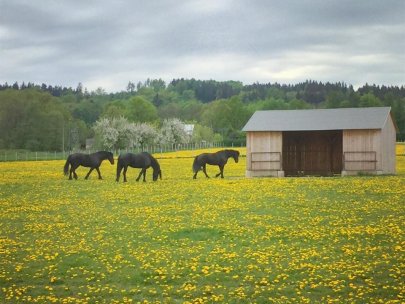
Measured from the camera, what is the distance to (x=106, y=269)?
33.0 ft

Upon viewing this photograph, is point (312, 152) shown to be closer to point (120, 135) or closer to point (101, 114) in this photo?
point (120, 135)

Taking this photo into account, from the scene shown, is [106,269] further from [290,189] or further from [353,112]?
[353,112]

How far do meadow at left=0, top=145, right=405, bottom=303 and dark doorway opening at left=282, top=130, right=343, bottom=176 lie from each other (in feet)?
51.4

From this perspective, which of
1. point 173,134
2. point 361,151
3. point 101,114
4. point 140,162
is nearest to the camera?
point 140,162

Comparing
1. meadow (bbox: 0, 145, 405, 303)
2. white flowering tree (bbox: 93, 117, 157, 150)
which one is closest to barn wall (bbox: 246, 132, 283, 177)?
meadow (bbox: 0, 145, 405, 303)

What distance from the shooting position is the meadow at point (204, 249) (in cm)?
849

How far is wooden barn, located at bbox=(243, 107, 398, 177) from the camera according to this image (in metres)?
34.5

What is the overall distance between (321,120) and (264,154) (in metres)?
4.79

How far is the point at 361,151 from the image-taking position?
1361 inches

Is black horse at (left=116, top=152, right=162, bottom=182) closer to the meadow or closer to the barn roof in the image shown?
the meadow

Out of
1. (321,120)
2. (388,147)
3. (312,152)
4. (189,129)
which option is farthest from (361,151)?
(189,129)

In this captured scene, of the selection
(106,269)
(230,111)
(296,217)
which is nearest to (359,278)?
(106,269)

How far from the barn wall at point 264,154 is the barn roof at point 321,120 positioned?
0.55 meters

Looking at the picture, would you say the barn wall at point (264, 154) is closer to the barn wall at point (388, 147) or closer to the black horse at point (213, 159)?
the black horse at point (213, 159)
